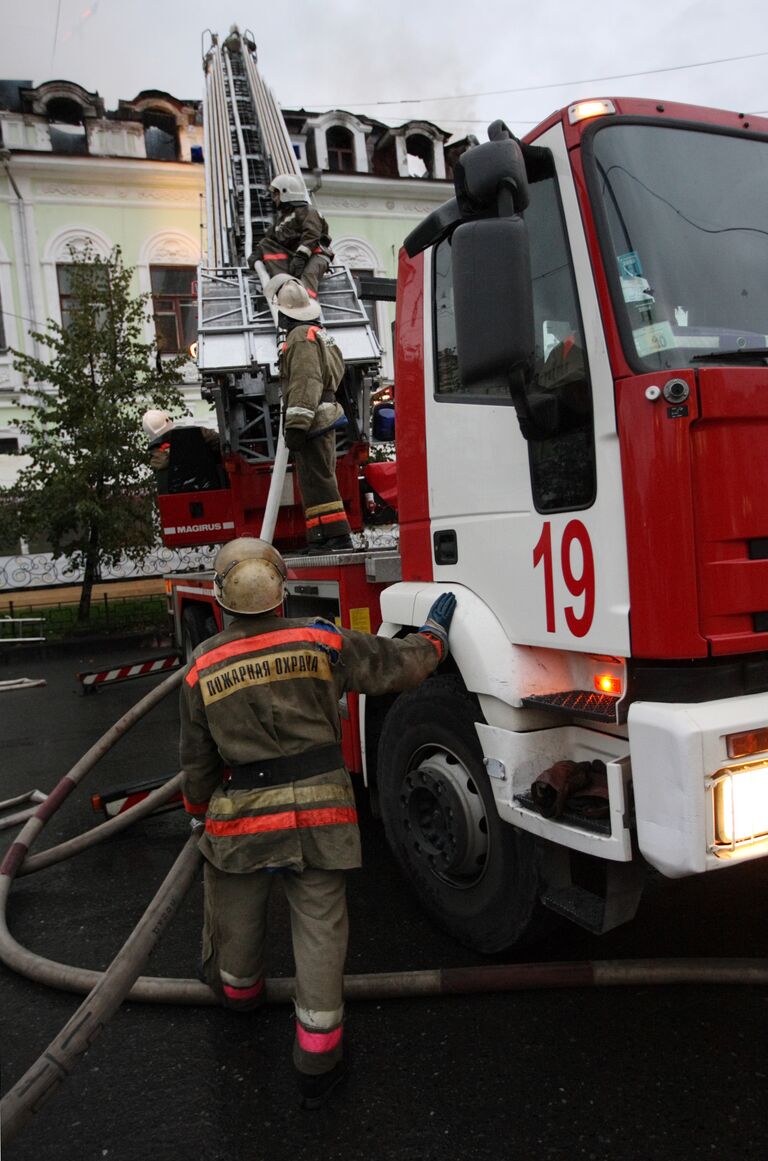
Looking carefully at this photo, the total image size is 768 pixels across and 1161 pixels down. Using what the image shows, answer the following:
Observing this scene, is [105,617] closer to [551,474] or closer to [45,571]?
[45,571]

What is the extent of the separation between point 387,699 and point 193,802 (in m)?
1.10

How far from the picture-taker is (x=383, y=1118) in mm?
2301

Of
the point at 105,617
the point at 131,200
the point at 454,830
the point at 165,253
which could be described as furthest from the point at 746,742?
the point at 131,200

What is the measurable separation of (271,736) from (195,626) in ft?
14.5

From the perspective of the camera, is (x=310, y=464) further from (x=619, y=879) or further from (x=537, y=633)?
(x=619, y=879)

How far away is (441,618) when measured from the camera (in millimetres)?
2961

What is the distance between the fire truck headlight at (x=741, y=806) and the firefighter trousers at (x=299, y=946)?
1096 mm

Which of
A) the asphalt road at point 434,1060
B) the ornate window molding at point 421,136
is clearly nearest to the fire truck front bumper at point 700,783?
the asphalt road at point 434,1060

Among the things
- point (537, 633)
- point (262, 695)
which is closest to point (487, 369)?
point (537, 633)

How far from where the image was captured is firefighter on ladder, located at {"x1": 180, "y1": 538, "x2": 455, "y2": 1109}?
2.46 metres

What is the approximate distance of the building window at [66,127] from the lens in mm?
19562

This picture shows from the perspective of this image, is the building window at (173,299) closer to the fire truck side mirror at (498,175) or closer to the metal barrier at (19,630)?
the metal barrier at (19,630)

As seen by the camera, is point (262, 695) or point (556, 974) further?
point (556, 974)

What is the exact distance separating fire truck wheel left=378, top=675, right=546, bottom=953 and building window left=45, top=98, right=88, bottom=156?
20.5 meters
